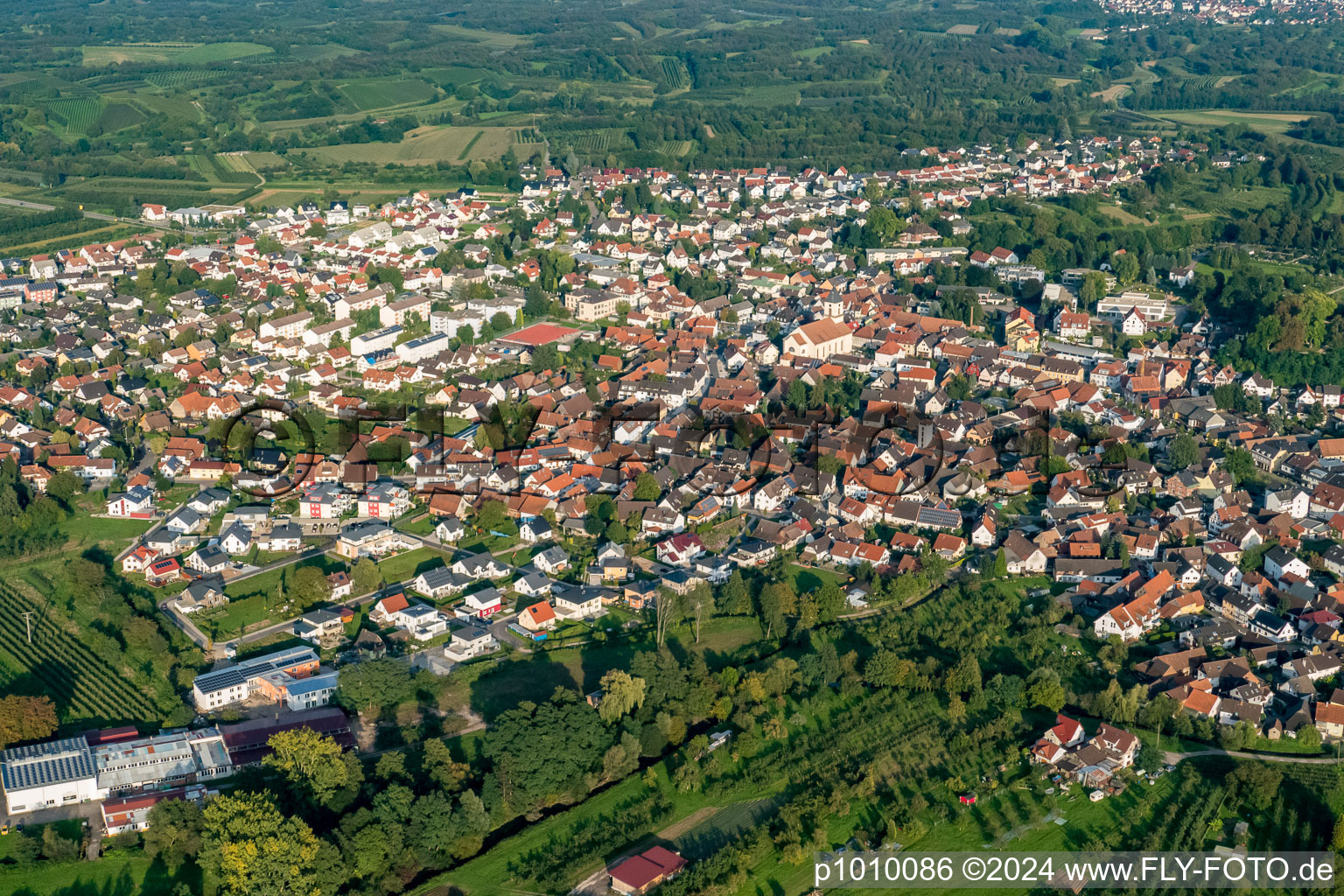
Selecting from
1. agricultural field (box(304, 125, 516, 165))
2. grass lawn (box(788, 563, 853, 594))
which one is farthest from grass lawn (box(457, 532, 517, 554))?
agricultural field (box(304, 125, 516, 165))

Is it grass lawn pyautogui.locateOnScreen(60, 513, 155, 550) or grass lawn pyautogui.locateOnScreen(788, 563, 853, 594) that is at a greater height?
grass lawn pyautogui.locateOnScreen(60, 513, 155, 550)

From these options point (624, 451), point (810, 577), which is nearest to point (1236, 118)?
point (624, 451)

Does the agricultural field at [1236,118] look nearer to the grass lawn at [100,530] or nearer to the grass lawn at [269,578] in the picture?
the grass lawn at [269,578]

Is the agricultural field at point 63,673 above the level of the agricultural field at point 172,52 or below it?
below

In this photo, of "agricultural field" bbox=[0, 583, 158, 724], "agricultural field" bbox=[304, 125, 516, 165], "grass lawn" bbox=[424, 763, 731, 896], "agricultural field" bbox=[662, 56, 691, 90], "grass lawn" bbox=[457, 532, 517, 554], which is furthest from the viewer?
"agricultural field" bbox=[662, 56, 691, 90]

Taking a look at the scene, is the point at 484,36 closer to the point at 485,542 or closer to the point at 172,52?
the point at 172,52

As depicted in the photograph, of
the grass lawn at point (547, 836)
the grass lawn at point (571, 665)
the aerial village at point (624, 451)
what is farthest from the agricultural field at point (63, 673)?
the grass lawn at point (547, 836)

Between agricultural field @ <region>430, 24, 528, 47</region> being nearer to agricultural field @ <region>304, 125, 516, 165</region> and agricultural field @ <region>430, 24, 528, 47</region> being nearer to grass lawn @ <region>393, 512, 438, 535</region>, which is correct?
agricultural field @ <region>304, 125, 516, 165</region>

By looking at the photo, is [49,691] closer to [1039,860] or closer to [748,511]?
[748,511]
